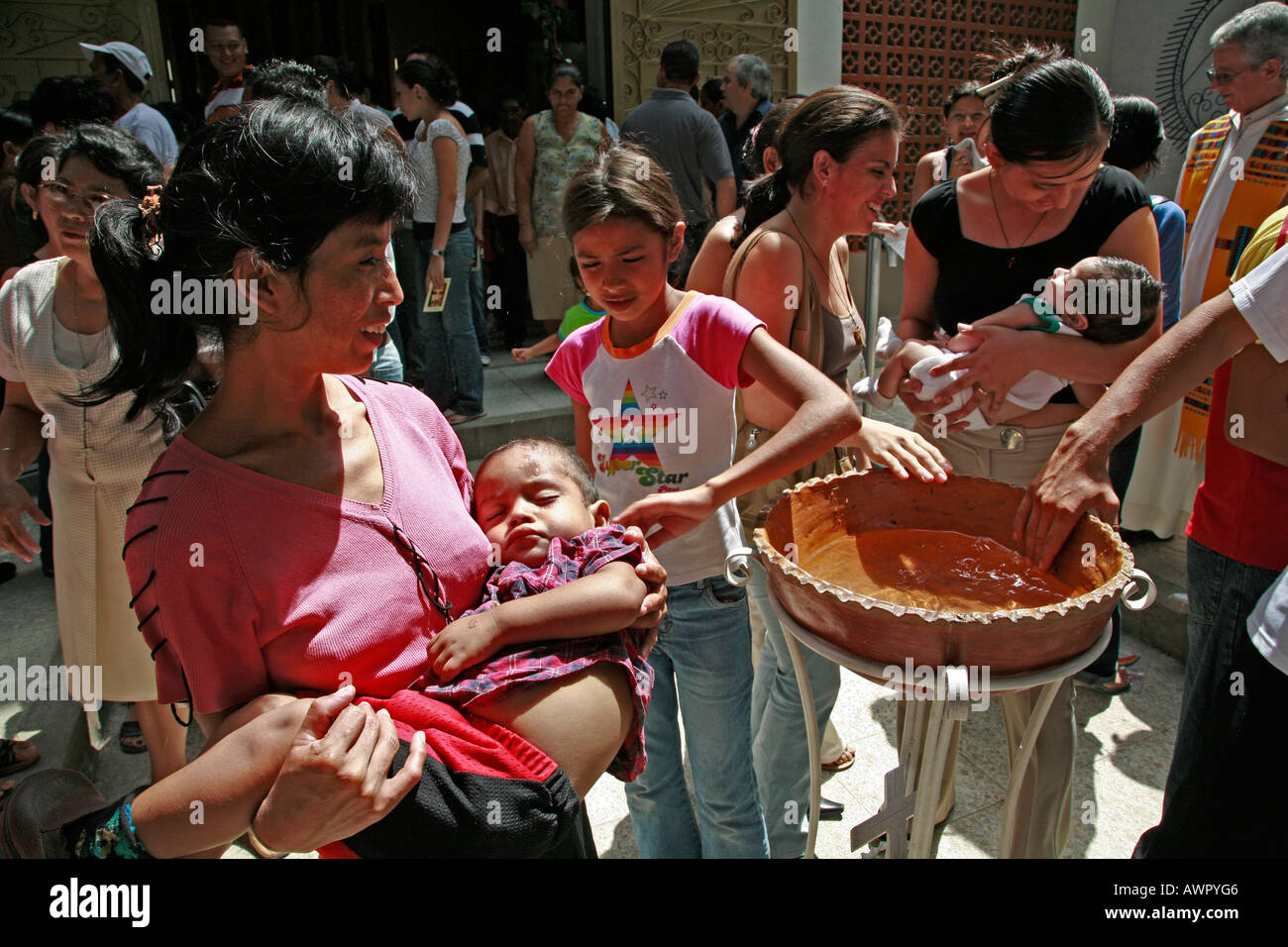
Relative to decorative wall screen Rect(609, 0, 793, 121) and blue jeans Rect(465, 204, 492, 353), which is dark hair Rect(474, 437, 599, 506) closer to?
blue jeans Rect(465, 204, 492, 353)

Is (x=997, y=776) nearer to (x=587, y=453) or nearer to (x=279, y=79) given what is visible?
(x=587, y=453)

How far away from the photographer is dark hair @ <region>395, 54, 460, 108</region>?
4.73m

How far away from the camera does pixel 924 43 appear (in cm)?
781

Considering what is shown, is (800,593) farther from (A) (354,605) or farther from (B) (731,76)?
(B) (731,76)

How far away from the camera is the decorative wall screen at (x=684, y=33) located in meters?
6.72

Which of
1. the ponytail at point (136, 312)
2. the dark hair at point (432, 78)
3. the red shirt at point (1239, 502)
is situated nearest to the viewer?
the ponytail at point (136, 312)

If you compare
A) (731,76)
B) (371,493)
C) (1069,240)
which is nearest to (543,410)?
(731,76)

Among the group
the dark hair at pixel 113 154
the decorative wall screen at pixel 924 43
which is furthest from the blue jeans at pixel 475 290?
the decorative wall screen at pixel 924 43

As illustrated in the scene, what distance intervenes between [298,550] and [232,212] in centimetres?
Answer: 49

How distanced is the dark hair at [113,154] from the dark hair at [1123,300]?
2.58 m

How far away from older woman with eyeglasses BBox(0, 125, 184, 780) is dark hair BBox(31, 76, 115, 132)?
3.18 feet

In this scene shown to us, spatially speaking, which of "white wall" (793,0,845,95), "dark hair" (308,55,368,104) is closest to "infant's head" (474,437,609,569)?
"dark hair" (308,55,368,104)

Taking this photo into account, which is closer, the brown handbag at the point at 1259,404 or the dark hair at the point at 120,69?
the brown handbag at the point at 1259,404

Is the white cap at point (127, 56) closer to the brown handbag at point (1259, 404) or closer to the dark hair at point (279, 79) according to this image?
the dark hair at point (279, 79)
